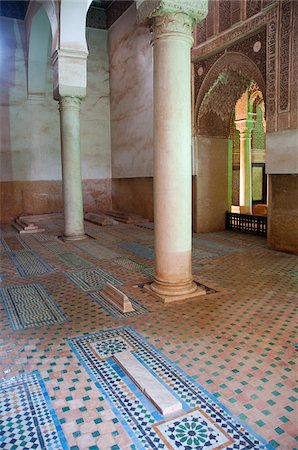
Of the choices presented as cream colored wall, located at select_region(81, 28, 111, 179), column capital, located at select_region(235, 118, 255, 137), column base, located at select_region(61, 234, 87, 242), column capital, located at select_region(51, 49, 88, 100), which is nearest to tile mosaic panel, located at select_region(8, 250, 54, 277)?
column base, located at select_region(61, 234, 87, 242)

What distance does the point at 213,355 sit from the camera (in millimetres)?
2732

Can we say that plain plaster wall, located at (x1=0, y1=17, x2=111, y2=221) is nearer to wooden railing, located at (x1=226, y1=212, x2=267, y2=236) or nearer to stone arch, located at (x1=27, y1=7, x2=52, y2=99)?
stone arch, located at (x1=27, y1=7, x2=52, y2=99)

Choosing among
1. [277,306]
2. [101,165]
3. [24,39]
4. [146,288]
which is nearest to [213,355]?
[277,306]

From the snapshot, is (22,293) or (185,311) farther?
(22,293)

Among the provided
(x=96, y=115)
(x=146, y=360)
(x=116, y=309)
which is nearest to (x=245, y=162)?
(x=96, y=115)

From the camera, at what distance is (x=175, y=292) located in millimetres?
3926

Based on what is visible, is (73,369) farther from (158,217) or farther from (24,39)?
(24,39)

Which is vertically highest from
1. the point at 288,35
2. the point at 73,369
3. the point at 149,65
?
the point at 149,65

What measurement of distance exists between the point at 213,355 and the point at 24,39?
35.0ft

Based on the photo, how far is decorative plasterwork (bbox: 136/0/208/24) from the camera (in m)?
3.62

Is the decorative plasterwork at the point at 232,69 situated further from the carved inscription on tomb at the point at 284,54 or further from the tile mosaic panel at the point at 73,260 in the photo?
the tile mosaic panel at the point at 73,260

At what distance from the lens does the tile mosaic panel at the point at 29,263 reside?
5207 mm

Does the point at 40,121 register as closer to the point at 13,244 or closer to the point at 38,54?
the point at 38,54

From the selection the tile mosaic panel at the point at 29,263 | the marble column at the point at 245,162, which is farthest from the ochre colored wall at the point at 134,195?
the tile mosaic panel at the point at 29,263
